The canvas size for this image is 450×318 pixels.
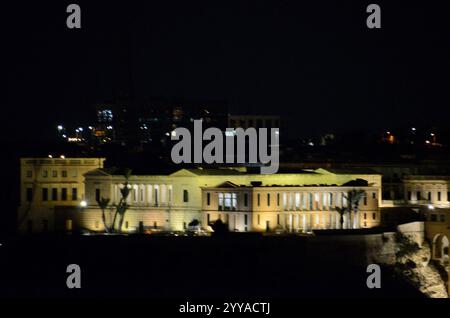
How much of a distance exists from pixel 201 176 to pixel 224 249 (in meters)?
6.02

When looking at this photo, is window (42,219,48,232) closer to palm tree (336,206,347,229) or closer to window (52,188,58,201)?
window (52,188,58,201)

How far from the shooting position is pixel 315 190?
49.4 metres

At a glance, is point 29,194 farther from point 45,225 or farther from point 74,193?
point 74,193

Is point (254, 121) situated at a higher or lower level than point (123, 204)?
higher

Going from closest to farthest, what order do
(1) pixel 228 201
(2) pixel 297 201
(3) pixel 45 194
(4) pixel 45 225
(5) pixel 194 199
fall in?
(1) pixel 228 201, (2) pixel 297 201, (5) pixel 194 199, (4) pixel 45 225, (3) pixel 45 194

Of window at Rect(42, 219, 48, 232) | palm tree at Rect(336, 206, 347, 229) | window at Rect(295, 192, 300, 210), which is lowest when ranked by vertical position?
window at Rect(42, 219, 48, 232)

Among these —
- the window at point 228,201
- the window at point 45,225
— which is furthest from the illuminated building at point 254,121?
the window at point 228,201

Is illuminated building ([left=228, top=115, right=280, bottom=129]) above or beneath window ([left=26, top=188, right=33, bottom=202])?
above

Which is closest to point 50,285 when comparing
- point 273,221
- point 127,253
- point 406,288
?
point 127,253

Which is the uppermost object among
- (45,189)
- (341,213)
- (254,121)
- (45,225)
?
(254,121)

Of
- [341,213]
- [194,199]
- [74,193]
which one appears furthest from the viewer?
[74,193]

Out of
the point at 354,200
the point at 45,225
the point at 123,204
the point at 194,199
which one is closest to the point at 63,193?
the point at 45,225

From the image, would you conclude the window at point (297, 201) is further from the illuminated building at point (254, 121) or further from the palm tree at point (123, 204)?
the illuminated building at point (254, 121)

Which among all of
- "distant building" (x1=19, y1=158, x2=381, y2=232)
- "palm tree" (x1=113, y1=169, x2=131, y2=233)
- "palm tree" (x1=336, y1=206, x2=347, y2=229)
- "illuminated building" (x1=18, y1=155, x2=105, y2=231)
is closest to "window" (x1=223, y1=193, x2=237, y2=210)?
"distant building" (x1=19, y1=158, x2=381, y2=232)
